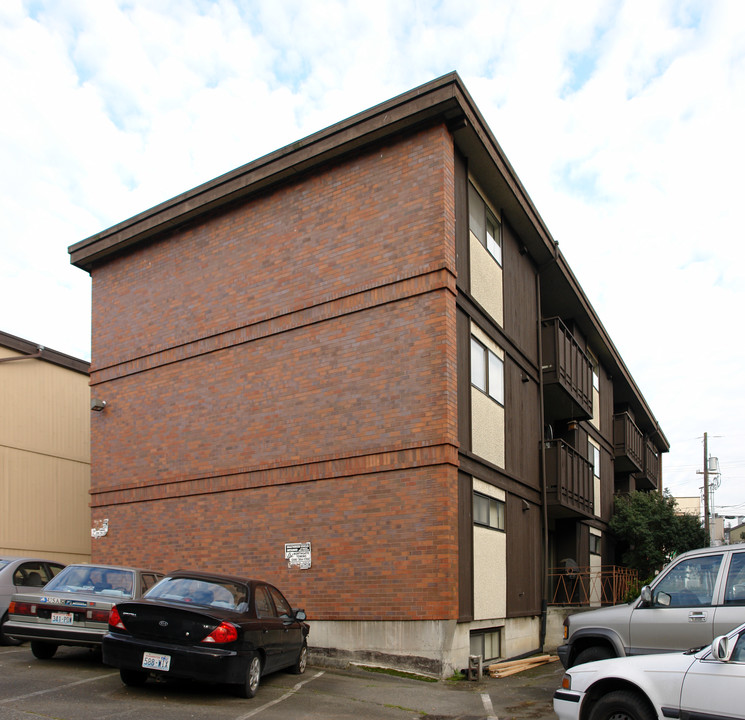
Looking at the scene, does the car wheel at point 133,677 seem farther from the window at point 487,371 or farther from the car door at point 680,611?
the window at point 487,371

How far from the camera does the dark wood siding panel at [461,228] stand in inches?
582

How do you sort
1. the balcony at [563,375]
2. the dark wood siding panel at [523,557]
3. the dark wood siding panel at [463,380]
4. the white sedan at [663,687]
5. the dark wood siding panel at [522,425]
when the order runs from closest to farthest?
the white sedan at [663,687], the dark wood siding panel at [463,380], the dark wood siding panel at [523,557], the dark wood siding panel at [522,425], the balcony at [563,375]

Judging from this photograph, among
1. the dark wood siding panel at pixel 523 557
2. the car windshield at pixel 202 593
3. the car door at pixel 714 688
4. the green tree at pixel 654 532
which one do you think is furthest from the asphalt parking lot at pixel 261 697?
the green tree at pixel 654 532

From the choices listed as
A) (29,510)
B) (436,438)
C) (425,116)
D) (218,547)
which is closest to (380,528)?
(436,438)

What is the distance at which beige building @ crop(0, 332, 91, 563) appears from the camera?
915 inches

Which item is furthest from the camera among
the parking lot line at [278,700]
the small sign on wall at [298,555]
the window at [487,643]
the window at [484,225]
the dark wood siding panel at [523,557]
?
the dark wood siding panel at [523,557]

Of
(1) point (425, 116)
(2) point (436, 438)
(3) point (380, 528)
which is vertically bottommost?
(3) point (380, 528)

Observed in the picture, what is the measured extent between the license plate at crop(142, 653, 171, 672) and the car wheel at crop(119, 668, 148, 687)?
0.61m

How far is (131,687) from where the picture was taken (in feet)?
31.6

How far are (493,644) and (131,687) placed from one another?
7661mm

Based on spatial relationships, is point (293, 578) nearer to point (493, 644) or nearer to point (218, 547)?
point (218, 547)

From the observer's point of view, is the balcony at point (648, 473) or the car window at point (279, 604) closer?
the car window at point (279, 604)

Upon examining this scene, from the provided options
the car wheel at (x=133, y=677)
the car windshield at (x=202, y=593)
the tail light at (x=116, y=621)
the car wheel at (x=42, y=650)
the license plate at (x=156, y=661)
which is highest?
the car windshield at (x=202, y=593)

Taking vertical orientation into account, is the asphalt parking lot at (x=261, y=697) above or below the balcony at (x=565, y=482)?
below
